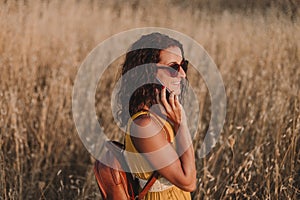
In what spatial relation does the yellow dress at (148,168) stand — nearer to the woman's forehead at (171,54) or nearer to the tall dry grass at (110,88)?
the woman's forehead at (171,54)

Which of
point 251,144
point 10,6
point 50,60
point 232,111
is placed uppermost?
point 10,6

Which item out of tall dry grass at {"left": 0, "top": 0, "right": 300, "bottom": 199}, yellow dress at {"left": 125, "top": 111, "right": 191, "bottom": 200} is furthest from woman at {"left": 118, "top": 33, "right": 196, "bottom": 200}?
tall dry grass at {"left": 0, "top": 0, "right": 300, "bottom": 199}

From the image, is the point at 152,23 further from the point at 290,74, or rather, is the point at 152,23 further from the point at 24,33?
the point at 290,74

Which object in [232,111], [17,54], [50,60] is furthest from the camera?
[50,60]

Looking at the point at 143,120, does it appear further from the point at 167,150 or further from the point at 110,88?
the point at 110,88

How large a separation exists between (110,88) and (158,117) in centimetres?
240

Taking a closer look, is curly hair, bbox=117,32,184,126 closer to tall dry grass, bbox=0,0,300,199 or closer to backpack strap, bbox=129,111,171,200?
backpack strap, bbox=129,111,171,200

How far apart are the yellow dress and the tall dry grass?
412mm

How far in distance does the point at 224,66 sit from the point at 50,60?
5.38 ft

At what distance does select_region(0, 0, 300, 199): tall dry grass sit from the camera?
220 cm

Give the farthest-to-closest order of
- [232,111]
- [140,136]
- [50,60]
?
[50,60] → [232,111] → [140,136]

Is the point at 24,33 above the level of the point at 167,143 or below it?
above

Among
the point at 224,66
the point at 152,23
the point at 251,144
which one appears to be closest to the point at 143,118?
the point at 251,144

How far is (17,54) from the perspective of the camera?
11.5ft
